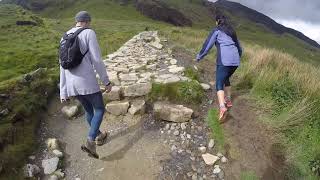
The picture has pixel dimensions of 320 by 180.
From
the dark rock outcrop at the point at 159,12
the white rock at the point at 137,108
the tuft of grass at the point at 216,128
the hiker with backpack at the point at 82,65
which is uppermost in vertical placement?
the hiker with backpack at the point at 82,65

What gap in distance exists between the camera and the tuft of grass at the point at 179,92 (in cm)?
920

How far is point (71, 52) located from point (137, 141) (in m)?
2.35

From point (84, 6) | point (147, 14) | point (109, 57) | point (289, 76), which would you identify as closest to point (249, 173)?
point (289, 76)

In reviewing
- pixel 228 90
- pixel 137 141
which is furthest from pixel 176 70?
pixel 137 141

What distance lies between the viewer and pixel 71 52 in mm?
6594

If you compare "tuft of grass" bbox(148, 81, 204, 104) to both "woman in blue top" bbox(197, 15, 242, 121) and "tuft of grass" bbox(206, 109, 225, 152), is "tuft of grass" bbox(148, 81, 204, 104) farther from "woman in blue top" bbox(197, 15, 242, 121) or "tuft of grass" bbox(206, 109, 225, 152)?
"woman in blue top" bbox(197, 15, 242, 121)

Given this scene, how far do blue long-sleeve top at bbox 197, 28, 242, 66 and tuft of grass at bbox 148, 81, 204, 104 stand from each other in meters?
1.22

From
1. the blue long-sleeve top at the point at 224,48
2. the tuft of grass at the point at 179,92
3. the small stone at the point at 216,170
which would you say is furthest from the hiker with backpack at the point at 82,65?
the blue long-sleeve top at the point at 224,48

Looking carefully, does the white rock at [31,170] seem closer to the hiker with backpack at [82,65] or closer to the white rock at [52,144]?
the white rock at [52,144]

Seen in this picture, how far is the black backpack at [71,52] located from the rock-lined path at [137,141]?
182 cm

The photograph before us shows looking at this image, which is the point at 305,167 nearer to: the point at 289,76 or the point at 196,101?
the point at 196,101

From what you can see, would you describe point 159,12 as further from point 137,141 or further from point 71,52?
point 71,52

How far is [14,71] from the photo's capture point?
58.8 metres

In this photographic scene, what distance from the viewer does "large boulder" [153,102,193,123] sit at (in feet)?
27.4
